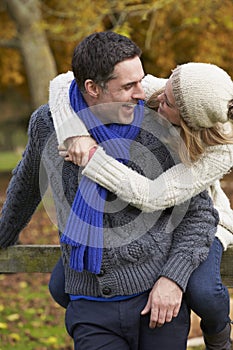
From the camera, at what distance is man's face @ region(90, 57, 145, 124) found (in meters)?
3.14

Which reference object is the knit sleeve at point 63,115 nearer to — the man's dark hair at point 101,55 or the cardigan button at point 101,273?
the man's dark hair at point 101,55

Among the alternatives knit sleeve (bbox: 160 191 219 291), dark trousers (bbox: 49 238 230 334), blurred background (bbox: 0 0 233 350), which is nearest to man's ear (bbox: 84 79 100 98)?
knit sleeve (bbox: 160 191 219 291)

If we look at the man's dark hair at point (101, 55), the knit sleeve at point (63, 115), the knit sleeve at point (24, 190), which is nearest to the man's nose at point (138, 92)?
the man's dark hair at point (101, 55)

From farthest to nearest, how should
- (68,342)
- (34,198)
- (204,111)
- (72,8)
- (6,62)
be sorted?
(6,62) → (72,8) → (68,342) → (34,198) → (204,111)

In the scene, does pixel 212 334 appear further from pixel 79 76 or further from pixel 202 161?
pixel 79 76

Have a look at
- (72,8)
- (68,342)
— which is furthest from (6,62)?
(68,342)

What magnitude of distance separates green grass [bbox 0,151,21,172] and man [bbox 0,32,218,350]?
1904 centimetres

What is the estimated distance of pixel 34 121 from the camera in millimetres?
3455

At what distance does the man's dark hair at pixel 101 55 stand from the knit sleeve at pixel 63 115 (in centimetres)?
17

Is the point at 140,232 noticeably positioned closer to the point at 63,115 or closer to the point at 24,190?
the point at 63,115

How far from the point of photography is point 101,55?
123 inches

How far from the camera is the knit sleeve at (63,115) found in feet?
10.6

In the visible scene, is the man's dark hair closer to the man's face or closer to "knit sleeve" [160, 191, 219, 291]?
the man's face

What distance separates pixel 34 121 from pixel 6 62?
1747cm
